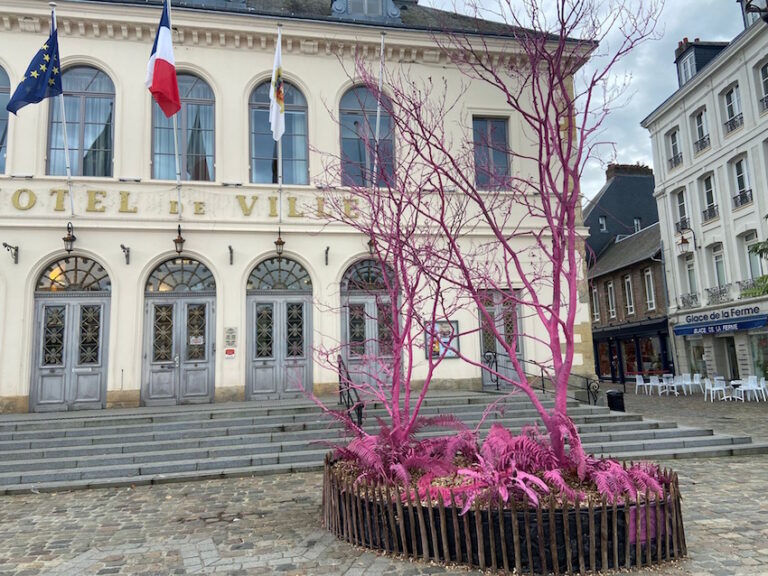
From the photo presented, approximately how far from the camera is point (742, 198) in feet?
64.4

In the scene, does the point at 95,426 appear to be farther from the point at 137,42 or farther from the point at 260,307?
the point at 137,42

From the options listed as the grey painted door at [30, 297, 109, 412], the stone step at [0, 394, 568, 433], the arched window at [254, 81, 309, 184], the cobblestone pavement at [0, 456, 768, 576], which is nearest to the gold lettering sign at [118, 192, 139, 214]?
the grey painted door at [30, 297, 109, 412]

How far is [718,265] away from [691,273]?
1.43m

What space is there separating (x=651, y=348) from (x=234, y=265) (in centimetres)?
2024

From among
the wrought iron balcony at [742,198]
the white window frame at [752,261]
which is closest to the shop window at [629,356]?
the white window frame at [752,261]

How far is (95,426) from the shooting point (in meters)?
9.05

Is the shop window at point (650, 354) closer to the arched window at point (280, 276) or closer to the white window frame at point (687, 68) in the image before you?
the white window frame at point (687, 68)

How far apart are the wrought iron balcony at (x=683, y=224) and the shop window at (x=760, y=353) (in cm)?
536

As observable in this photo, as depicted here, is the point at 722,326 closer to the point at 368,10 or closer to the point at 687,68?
the point at 687,68

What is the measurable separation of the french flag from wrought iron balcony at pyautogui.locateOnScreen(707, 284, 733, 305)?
63.9 ft

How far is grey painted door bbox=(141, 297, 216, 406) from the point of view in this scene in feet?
38.0

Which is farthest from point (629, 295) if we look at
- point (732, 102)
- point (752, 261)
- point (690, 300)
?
point (732, 102)

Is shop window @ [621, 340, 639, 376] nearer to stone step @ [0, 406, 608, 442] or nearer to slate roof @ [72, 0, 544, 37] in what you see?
slate roof @ [72, 0, 544, 37]

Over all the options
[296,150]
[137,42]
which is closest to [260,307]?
[296,150]
